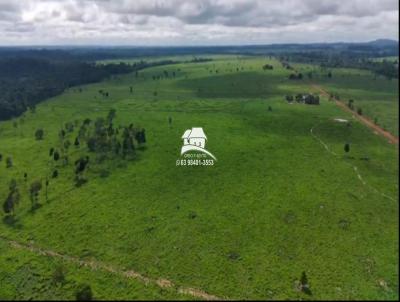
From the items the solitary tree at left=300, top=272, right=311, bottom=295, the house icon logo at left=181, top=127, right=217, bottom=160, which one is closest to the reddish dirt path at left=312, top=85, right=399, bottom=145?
the house icon logo at left=181, top=127, right=217, bottom=160

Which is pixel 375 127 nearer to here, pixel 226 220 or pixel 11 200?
pixel 226 220

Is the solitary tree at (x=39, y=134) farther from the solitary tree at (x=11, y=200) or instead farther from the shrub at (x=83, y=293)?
the shrub at (x=83, y=293)

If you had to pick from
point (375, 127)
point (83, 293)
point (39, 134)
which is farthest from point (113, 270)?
point (375, 127)

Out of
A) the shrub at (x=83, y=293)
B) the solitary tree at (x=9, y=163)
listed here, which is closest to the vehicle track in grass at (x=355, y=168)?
the shrub at (x=83, y=293)

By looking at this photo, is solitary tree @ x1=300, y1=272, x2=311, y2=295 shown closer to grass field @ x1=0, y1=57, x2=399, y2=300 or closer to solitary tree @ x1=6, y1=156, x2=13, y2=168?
grass field @ x1=0, y1=57, x2=399, y2=300

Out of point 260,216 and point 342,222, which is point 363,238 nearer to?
point 342,222
